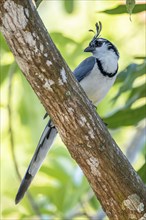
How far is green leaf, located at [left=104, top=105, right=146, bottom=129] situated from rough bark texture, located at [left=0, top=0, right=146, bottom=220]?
87 cm

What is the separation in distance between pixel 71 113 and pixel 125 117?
43.8 inches

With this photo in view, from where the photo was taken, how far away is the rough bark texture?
2439mm

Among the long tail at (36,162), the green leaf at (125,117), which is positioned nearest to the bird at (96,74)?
the long tail at (36,162)

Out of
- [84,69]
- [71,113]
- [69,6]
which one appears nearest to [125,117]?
[84,69]

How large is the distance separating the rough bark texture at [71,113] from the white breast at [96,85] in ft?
3.37

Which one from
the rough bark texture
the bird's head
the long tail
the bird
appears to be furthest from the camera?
the bird's head

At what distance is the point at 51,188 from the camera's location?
425 centimetres

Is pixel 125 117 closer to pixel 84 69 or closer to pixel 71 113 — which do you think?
pixel 84 69

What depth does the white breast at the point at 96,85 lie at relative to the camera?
12.1 feet

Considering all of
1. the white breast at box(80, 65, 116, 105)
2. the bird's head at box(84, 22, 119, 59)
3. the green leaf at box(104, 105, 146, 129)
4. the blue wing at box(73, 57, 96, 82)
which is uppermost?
the bird's head at box(84, 22, 119, 59)

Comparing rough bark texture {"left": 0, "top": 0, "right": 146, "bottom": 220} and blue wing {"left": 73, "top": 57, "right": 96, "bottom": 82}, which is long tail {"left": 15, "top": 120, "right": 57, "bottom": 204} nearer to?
blue wing {"left": 73, "top": 57, "right": 96, "bottom": 82}

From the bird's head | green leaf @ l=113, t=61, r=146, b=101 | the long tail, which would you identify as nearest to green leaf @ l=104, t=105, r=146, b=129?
green leaf @ l=113, t=61, r=146, b=101

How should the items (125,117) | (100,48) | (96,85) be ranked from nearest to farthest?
1. (125,117)
2. (96,85)
3. (100,48)

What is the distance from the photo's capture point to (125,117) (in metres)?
3.59
